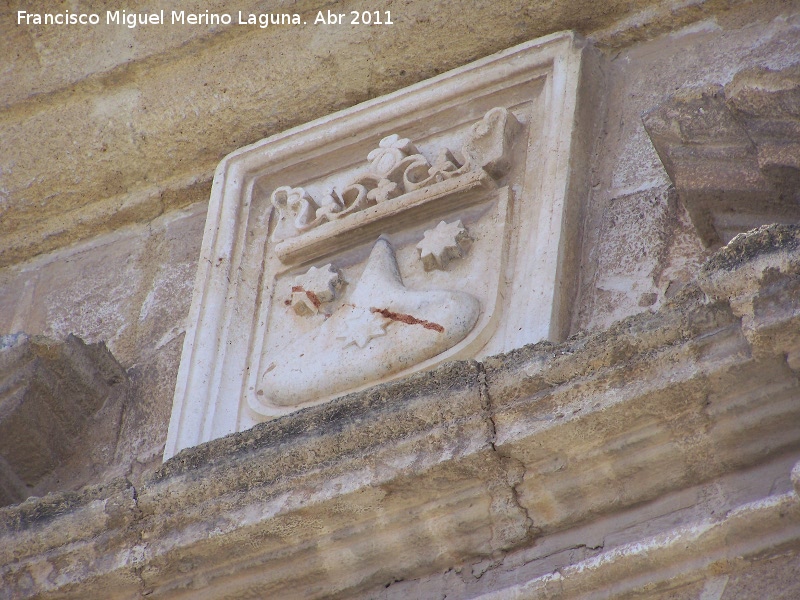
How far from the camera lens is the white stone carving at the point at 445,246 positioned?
2.84 m

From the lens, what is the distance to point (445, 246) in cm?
285

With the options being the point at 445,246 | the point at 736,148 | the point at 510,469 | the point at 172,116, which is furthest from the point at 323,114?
the point at 510,469

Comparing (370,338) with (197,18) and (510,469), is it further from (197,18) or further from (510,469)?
(197,18)

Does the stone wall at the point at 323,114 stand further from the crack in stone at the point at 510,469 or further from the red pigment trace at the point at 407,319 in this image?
the red pigment trace at the point at 407,319

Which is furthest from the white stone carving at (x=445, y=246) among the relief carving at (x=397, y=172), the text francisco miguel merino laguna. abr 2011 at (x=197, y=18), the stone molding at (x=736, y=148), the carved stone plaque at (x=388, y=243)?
the text francisco miguel merino laguna. abr 2011 at (x=197, y=18)

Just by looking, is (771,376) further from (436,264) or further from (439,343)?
(436,264)

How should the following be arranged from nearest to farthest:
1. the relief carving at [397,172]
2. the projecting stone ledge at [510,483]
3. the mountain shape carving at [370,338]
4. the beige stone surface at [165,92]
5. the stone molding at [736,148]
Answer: the projecting stone ledge at [510,483] < the stone molding at [736,148] < the mountain shape carving at [370,338] < the relief carving at [397,172] < the beige stone surface at [165,92]

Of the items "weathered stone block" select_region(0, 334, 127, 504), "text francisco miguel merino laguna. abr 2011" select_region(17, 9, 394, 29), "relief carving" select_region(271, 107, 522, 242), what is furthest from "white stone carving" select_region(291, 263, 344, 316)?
"text francisco miguel merino laguna. abr 2011" select_region(17, 9, 394, 29)

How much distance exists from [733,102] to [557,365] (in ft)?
1.76

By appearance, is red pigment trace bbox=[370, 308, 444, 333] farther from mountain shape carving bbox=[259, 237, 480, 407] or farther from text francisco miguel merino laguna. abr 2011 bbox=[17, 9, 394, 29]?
text francisco miguel merino laguna. abr 2011 bbox=[17, 9, 394, 29]

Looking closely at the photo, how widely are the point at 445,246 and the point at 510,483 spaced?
74 centimetres

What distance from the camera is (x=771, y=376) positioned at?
2.08m

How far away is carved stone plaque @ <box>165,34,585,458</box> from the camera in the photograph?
267 centimetres

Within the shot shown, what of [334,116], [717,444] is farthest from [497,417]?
[334,116]
